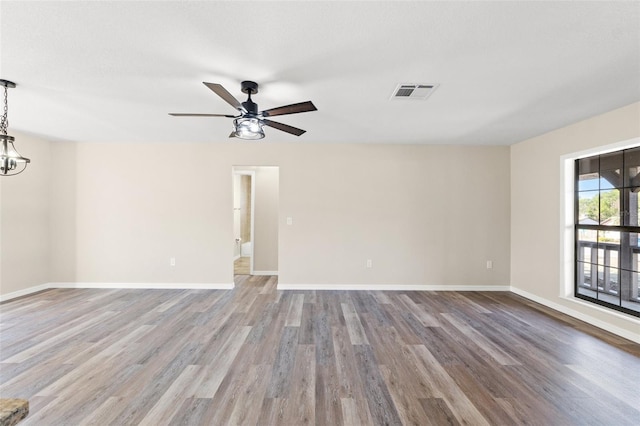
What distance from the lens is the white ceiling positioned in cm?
170

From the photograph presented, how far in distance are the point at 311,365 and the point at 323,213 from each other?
2783 mm

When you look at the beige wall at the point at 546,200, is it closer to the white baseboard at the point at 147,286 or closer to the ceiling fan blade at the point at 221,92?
the ceiling fan blade at the point at 221,92

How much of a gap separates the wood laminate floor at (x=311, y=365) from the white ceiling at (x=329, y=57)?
8.20 ft

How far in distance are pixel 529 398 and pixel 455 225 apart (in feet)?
10.5

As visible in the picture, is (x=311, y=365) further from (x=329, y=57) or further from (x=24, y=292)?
(x=24, y=292)

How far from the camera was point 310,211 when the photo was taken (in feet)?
16.0

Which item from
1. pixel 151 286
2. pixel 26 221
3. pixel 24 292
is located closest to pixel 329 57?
pixel 151 286

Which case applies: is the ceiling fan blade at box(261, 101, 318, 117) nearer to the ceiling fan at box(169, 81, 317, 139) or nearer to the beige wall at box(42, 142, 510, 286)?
the ceiling fan at box(169, 81, 317, 139)

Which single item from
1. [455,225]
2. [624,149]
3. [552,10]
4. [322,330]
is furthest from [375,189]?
[552,10]

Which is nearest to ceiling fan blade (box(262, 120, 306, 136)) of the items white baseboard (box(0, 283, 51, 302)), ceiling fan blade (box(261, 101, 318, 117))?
ceiling fan blade (box(261, 101, 318, 117))

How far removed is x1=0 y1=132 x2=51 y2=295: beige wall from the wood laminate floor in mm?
688

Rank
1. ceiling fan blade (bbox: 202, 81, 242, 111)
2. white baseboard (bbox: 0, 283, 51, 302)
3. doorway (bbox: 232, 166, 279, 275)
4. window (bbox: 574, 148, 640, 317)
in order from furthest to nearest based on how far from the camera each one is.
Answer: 1. doorway (bbox: 232, 166, 279, 275)
2. white baseboard (bbox: 0, 283, 51, 302)
3. window (bbox: 574, 148, 640, 317)
4. ceiling fan blade (bbox: 202, 81, 242, 111)

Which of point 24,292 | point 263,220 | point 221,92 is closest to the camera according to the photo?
point 221,92

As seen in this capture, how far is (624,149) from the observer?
3184 mm
